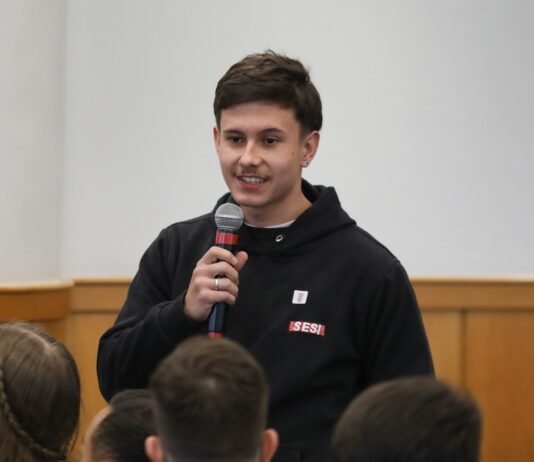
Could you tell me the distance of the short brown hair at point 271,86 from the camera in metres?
2.59

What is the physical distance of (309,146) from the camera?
8.85 feet

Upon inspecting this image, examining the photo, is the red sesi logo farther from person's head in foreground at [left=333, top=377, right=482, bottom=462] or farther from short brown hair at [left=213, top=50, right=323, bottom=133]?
person's head in foreground at [left=333, top=377, right=482, bottom=462]

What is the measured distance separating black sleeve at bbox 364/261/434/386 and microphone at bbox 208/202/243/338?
1.11ft

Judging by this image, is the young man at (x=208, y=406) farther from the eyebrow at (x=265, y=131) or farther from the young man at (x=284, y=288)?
the eyebrow at (x=265, y=131)

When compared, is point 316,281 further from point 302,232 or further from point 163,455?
point 163,455

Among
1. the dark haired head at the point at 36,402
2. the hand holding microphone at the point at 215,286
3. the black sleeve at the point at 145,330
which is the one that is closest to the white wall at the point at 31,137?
the black sleeve at the point at 145,330

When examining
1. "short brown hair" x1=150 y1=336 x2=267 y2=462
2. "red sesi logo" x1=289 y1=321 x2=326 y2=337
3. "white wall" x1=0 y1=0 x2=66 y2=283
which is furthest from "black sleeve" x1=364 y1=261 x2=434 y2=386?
"white wall" x1=0 y1=0 x2=66 y2=283

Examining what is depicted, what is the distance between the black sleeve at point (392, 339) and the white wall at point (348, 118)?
2731 mm

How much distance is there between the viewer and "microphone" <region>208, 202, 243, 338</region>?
240 centimetres

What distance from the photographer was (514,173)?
5.39m

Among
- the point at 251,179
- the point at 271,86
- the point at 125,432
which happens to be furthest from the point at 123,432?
the point at 271,86

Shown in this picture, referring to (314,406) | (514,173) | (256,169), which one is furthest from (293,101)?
(514,173)

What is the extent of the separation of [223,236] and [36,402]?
63cm

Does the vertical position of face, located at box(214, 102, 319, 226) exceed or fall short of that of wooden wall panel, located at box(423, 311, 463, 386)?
it exceeds it
